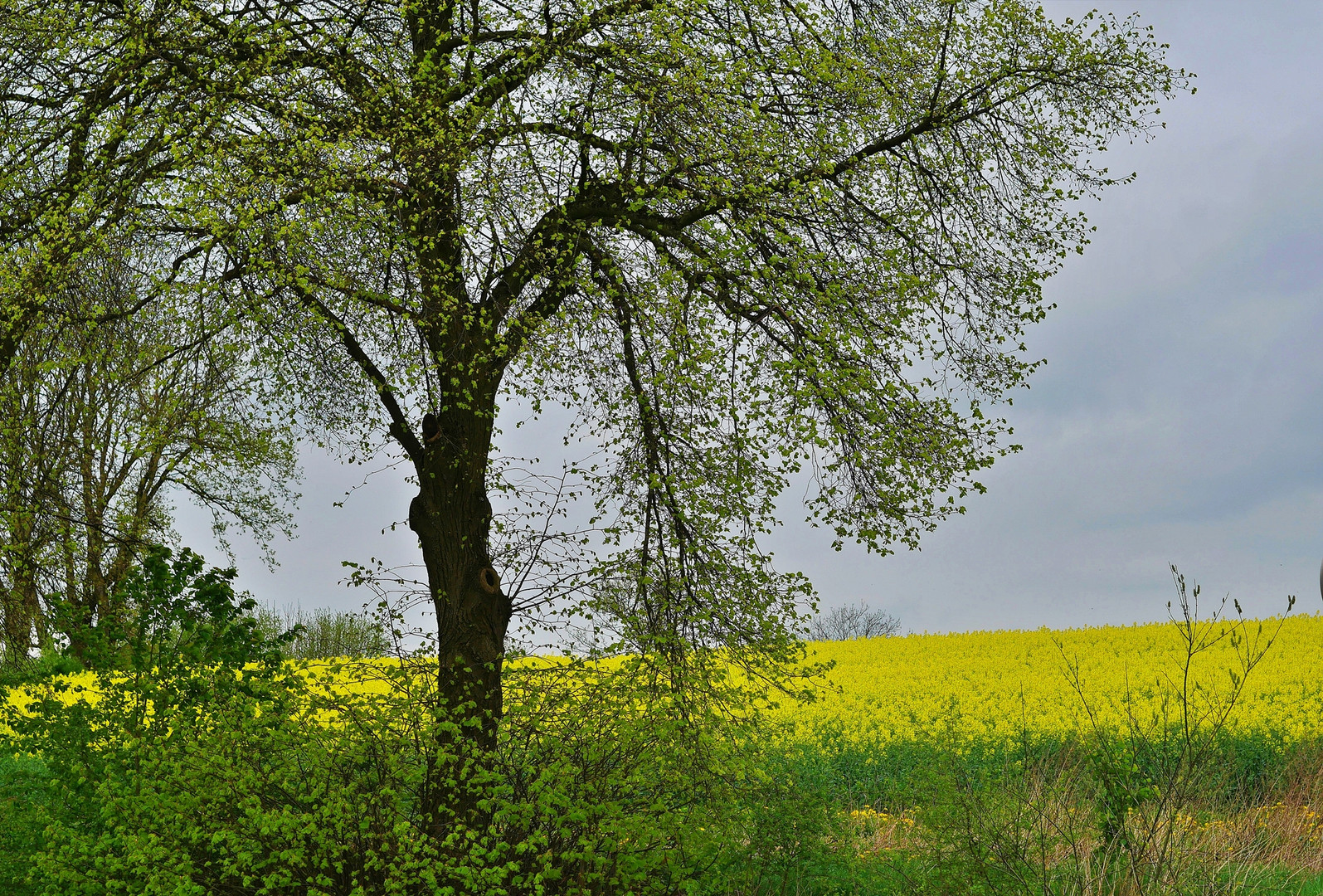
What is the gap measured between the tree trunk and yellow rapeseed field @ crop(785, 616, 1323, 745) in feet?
14.4

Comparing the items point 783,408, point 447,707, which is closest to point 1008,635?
point 783,408

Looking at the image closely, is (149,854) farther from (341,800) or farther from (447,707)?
(447,707)

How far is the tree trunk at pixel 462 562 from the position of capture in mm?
7738

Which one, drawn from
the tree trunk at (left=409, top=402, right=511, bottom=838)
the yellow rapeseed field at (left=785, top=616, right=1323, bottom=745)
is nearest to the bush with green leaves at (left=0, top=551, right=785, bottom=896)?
the tree trunk at (left=409, top=402, right=511, bottom=838)

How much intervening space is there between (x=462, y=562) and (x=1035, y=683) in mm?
10471

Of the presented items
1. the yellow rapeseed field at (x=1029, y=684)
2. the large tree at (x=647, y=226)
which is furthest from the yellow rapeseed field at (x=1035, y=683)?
the large tree at (x=647, y=226)

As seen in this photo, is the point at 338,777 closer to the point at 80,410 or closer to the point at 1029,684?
the point at 80,410

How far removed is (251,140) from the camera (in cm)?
757

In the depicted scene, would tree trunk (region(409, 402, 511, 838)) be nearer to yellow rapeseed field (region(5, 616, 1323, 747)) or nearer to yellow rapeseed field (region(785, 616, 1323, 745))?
yellow rapeseed field (region(5, 616, 1323, 747))

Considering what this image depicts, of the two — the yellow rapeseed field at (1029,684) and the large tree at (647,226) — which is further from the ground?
the large tree at (647,226)

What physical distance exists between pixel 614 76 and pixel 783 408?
8.73 feet

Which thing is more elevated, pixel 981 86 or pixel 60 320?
pixel 981 86

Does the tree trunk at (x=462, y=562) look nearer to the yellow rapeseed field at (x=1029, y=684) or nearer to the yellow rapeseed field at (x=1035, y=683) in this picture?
the yellow rapeseed field at (x=1029, y=684)

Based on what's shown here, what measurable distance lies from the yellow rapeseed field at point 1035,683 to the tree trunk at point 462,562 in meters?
4.38
